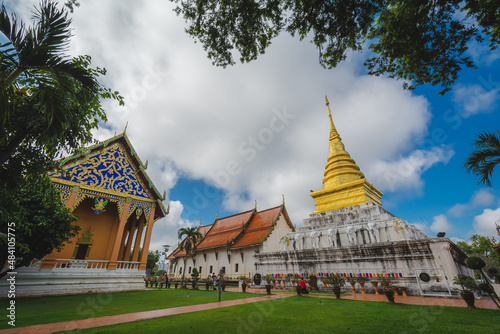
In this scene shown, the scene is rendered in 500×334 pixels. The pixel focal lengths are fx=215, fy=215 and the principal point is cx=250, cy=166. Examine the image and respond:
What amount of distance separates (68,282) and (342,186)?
1976 cm

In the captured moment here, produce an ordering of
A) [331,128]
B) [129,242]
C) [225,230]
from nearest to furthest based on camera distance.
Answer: [129,242] < [331,128] < [225,230]

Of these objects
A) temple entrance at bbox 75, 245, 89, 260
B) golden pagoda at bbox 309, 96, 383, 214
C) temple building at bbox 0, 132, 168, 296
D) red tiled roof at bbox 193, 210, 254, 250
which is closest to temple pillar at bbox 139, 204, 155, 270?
temple building at bbox 0, 132, 168, 296

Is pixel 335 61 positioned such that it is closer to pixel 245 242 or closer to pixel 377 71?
pixel 377 71

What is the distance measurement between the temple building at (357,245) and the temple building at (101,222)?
9.69 meters

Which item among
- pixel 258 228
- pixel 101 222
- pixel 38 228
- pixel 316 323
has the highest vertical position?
pixel 258 228

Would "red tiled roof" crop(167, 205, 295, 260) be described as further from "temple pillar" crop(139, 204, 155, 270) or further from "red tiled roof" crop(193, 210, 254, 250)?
"temple pillar" crop(139, 204, 155, 270)

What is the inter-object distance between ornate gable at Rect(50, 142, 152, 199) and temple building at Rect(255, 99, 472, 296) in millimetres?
11357

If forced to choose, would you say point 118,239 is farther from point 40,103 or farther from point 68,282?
point 40,103

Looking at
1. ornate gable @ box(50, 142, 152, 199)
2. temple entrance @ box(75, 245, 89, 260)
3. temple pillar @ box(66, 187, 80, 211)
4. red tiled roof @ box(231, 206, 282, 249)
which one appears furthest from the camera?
red tiled roof @ box(231, 206, 282, 249)

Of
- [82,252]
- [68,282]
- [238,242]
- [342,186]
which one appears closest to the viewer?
[68,282]

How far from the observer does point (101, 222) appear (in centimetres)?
1541

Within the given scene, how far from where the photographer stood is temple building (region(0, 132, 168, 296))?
35.1 feet

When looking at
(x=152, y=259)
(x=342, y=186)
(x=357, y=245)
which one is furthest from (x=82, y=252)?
(x=152, y=259)

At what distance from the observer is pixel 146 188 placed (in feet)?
50.0
